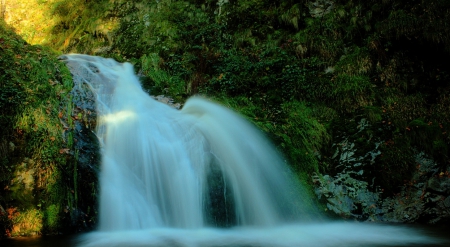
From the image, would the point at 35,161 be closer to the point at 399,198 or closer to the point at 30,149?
the point at 30,149

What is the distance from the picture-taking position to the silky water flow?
4938mm

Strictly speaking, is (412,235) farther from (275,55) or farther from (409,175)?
(275,55)

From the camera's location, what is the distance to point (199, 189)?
5645 mm

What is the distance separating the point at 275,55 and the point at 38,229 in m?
7.46

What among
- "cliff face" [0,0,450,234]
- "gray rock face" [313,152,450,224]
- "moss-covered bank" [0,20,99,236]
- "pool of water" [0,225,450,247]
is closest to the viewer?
"pool of water" [0,225,450,247]

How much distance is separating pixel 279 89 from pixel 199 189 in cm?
447

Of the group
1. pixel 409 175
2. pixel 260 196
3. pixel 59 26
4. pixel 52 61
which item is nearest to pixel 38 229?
pixel 260 196

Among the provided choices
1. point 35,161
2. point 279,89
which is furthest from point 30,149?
Result: point 279,89

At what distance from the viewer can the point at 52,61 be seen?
739 centimetres

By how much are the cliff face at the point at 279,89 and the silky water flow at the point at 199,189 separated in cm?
40

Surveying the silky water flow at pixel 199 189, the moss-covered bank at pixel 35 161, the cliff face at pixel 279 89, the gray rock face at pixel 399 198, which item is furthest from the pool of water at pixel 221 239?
the gray rock face at pixel 399 198

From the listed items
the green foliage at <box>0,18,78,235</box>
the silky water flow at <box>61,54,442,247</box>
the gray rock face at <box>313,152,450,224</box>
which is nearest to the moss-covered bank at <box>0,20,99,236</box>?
→ the green foliage at <box>0,18,78,235</box>

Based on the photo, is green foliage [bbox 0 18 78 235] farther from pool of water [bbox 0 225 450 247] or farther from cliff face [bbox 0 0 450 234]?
pool of water [bbox 0 225 450 247]

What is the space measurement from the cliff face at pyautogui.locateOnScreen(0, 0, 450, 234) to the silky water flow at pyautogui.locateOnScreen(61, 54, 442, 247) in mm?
398
